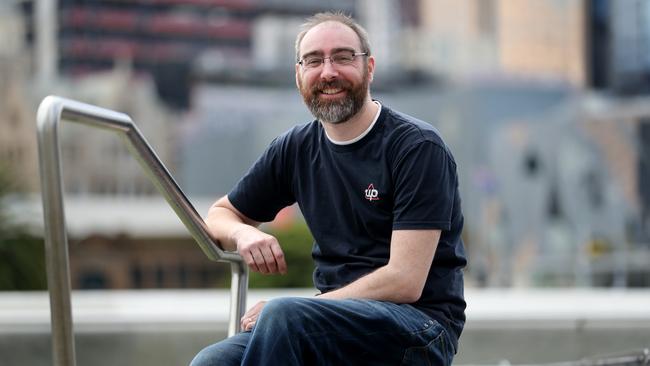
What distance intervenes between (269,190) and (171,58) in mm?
91524

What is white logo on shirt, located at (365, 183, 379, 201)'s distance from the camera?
2.28 meters

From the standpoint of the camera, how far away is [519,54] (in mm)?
105875

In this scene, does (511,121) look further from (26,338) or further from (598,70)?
(26,338)

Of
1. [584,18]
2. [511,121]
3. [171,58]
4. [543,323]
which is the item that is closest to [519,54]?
[584,18]

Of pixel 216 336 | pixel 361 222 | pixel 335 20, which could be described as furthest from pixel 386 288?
pixel 216 336

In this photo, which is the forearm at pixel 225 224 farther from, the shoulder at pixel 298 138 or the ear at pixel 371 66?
the ear at pixel 371 66

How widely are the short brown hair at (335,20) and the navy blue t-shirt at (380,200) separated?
136mm

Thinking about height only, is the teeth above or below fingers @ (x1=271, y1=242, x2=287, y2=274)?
above

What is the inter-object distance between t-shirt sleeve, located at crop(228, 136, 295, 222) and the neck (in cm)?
16

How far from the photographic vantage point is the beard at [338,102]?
2.30 meters

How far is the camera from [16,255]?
18.8m

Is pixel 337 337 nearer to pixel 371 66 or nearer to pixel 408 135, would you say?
pixel 408 135

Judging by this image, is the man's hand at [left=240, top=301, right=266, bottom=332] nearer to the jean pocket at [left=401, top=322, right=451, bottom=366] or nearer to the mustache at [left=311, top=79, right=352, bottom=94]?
the jean pocket at [left=401, top=322, right=451, bottom=366]

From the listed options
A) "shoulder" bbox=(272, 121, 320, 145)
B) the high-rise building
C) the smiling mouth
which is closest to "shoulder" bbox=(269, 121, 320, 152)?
"shoulder" bbox=(272, 121, 320, 145)
